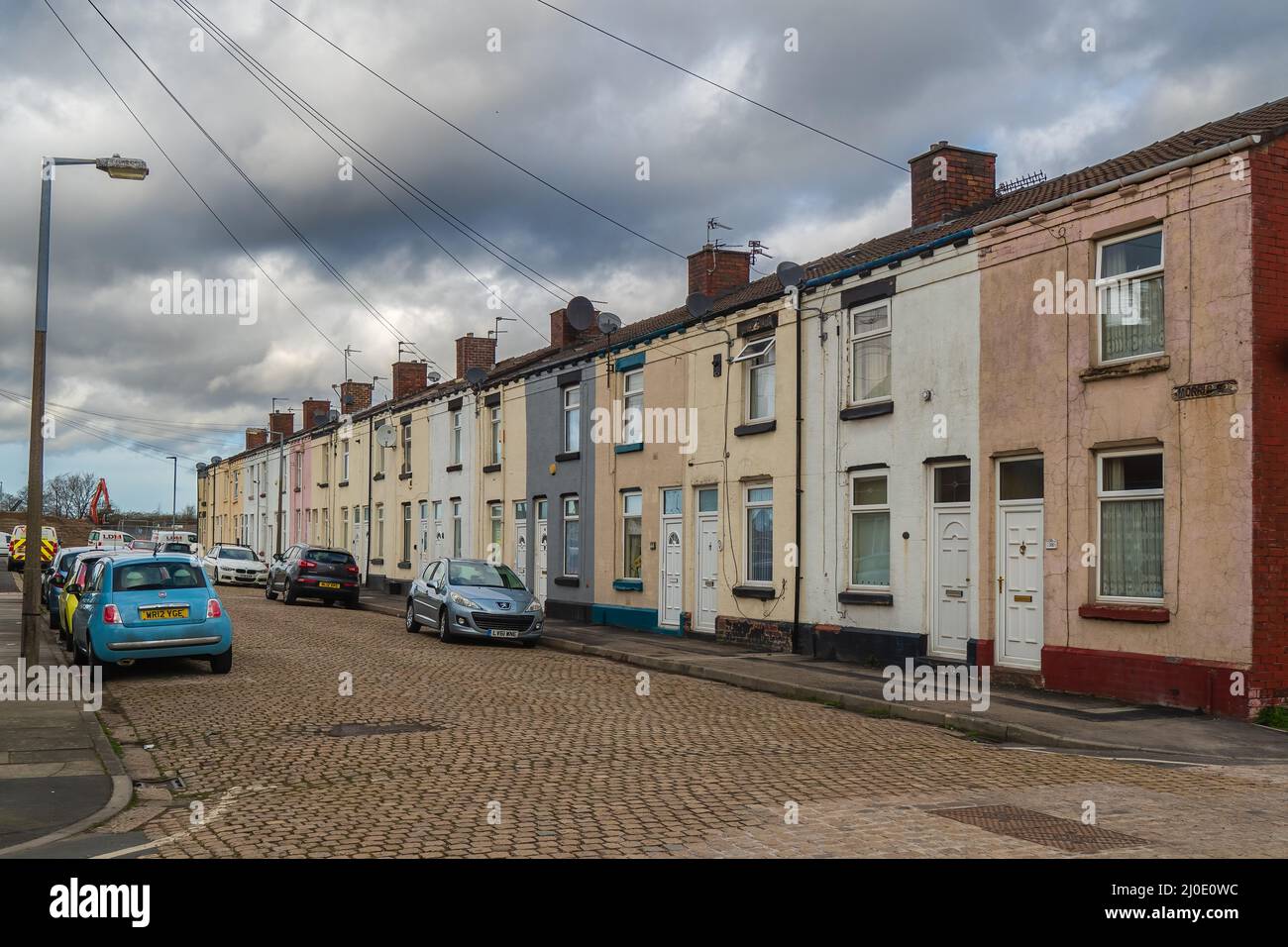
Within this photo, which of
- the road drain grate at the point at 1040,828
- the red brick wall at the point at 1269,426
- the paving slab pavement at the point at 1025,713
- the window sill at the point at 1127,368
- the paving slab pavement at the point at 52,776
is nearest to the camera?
the road drain grate at the point at 1040,828

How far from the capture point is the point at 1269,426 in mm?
12898

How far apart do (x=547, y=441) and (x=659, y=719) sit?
17351 millimetres

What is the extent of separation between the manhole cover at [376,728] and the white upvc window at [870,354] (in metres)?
9.35

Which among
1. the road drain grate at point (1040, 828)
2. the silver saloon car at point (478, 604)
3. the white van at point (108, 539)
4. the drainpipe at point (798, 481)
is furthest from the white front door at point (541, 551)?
the white van at point (108, 539)

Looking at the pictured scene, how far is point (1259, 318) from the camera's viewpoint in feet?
42.5

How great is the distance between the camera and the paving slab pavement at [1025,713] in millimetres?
11383

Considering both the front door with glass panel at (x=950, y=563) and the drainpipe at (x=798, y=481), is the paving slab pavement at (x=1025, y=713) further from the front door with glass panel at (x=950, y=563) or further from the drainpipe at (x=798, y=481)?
the front door with glass panel at (x=950, y=563)

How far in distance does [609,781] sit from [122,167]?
475 inches

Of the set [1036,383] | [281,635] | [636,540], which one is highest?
[1036,383]

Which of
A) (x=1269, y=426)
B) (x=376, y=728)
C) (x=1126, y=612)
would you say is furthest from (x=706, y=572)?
(x=376, y=728)

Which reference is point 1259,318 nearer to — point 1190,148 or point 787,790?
point 1190,148

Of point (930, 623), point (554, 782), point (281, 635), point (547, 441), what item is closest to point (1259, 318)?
point (930, 623)

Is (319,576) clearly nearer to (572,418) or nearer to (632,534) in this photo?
(572,418)
